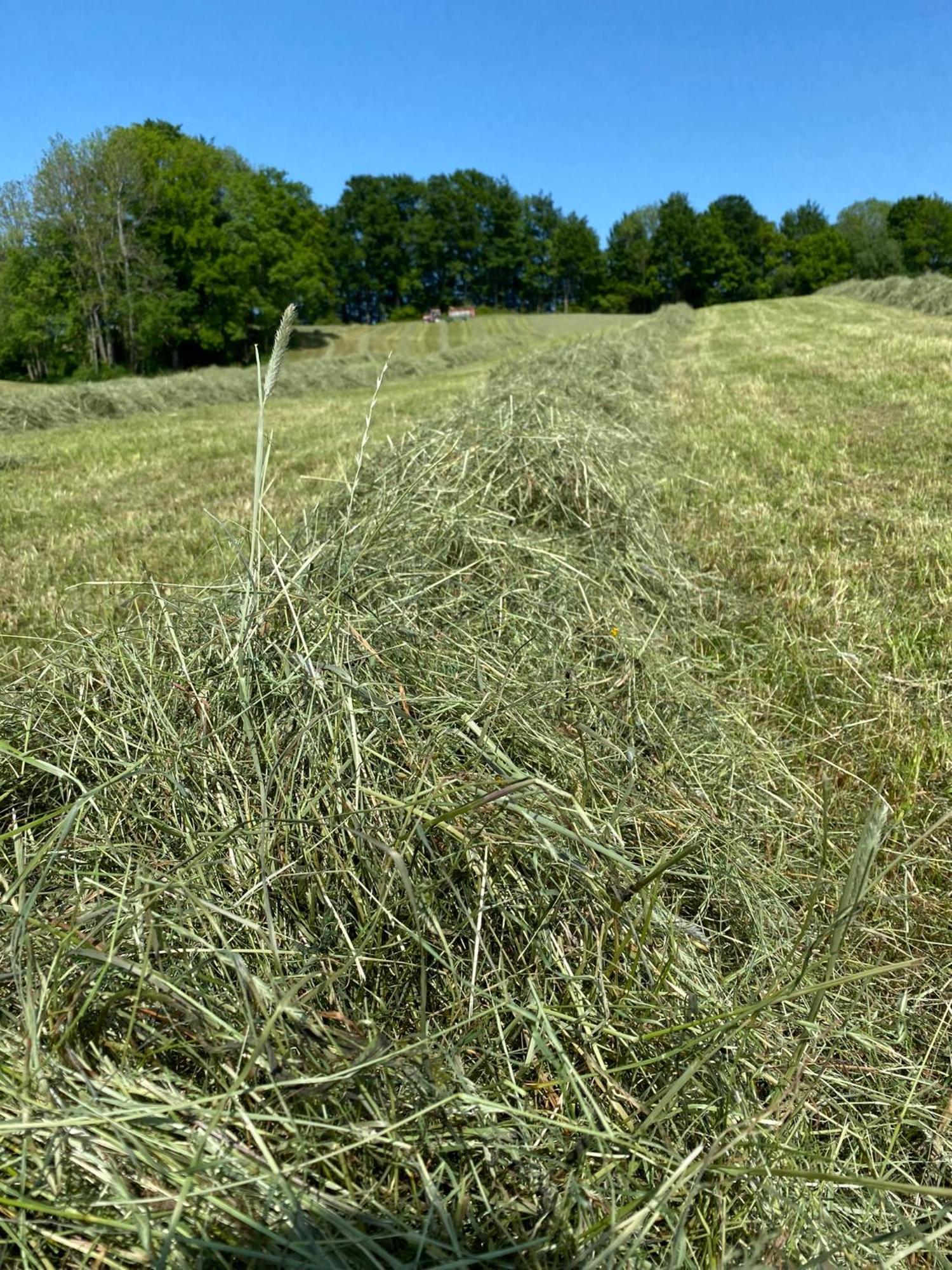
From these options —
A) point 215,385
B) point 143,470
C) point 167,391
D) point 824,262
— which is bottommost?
point 143,470

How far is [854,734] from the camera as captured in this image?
88.5 inches

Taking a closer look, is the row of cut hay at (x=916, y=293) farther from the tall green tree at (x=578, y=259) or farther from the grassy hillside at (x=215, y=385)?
the tall green tree at (x=578, y=259)

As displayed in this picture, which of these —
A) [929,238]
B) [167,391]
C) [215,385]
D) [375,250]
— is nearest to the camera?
[167,391]

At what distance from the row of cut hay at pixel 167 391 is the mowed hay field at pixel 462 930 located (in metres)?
11.0

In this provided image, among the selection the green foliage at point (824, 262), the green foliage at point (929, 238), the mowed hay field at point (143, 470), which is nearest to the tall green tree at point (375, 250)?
the green foliage at point (824, 262)

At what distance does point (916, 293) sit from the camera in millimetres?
22062

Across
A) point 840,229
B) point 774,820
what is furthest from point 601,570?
point 840,229

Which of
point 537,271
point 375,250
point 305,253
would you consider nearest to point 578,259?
point 537,271

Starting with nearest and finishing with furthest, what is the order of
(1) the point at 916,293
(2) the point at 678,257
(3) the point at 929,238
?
(1) the point at 916,293, (3) the point at 929,238, (2) the point at 678,257

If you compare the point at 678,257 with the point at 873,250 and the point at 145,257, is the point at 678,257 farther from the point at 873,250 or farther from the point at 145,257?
the point at 145,257

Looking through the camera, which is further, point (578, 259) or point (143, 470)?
point (578, 259)

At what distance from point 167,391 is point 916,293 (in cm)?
2123

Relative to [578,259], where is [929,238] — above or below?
below

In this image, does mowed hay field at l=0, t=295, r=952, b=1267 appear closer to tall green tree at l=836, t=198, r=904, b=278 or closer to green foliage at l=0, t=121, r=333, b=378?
green foliage at l=0, t=121, r=333, b=378
